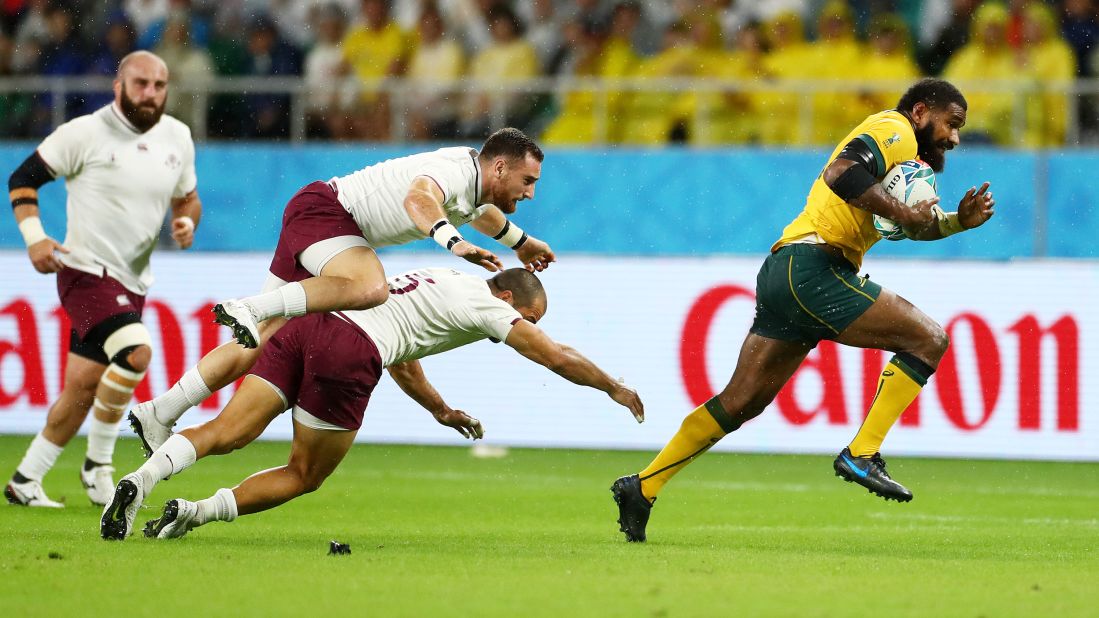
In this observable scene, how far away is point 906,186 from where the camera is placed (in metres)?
8.00

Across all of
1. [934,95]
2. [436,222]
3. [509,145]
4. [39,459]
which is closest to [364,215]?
[436,222]

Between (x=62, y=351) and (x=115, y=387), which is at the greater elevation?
(x=115, y=387)

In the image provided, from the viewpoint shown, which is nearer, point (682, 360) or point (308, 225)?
point (308, 225)

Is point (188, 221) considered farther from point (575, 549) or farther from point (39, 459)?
point (575, 549)

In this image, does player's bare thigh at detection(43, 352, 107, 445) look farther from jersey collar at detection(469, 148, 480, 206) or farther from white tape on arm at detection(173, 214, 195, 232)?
jersey collar at detection(469, 148, 480, 206)

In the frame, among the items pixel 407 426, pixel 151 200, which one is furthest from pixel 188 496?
pixel 407 426

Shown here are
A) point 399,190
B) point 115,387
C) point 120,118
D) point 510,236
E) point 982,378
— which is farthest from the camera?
point 982,378

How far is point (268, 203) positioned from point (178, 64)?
192 cm

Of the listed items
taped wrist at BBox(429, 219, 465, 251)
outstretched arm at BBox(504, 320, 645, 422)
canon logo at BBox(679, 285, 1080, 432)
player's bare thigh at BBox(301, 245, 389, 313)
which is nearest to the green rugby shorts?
outstretched arm at BBox(504, 320, 645, 422)

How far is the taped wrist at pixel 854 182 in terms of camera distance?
782 centimetres

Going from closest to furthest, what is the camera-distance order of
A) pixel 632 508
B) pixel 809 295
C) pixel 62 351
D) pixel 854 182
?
1. pixel 854 182
2. pixel 809 295
3. pixel 632 508
4. pixel 62 351

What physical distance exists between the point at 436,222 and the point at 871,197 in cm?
202

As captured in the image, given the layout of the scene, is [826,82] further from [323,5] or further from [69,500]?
[69,500]

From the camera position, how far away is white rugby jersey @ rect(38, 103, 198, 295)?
32.6 ft
